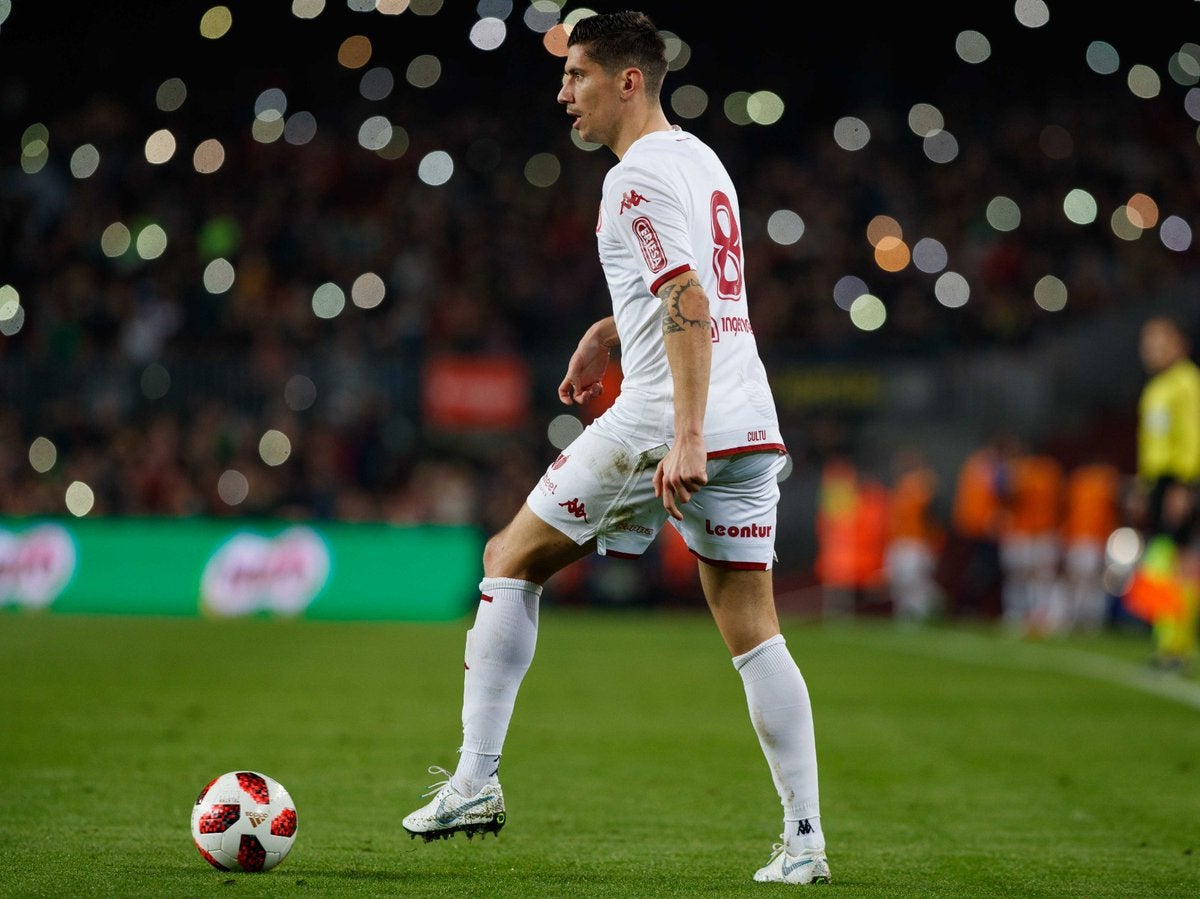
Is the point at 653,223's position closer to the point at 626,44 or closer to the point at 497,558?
the point at 626,44

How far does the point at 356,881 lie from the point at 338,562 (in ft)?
47.2

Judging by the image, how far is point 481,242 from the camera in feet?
80.8

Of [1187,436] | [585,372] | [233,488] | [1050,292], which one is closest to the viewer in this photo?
[585,372]

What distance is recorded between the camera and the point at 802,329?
23547 mm

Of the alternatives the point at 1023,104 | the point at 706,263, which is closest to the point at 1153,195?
the point at 1023,104

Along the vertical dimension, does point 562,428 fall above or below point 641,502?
above

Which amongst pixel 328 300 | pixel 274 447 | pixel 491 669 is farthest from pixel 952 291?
pixel 491 669

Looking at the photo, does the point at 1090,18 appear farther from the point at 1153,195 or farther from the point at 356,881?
the point at 356,881

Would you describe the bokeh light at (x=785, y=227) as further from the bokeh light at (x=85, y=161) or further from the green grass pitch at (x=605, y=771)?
the green grass pitch at (x=605, y=771)

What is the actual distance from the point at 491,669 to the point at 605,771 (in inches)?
93.8

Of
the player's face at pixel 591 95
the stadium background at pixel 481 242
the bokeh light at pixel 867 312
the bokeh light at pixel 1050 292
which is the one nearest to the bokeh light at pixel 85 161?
the stadium background at pixel 481 242

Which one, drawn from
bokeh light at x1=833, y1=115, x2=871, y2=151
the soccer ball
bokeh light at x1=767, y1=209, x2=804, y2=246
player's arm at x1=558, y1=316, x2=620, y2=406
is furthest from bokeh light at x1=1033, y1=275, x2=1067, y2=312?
the soccer ball

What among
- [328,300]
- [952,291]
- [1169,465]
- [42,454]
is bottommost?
[42,454]

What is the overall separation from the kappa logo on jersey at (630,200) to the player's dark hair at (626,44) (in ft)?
1.26
